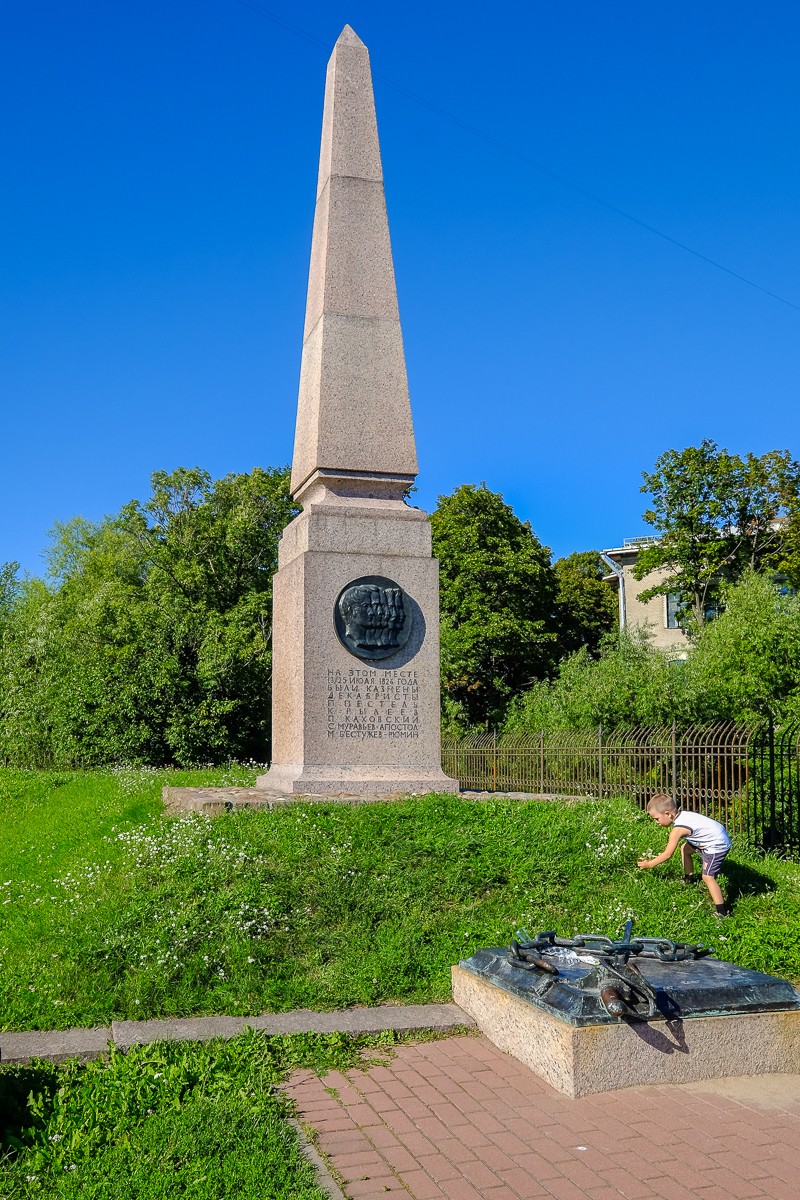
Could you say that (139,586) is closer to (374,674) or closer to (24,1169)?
(374,674)

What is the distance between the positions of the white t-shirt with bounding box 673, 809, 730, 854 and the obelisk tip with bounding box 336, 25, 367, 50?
28.8 feet

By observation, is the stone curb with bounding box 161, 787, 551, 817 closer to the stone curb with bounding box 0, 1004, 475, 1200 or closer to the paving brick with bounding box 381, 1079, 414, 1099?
the stone curb with bounding box 0, 1004, 475, 1200

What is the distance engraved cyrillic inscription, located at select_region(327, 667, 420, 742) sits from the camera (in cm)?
964

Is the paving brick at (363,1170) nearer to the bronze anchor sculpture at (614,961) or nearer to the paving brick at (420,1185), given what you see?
the paving brick at (420,1185)

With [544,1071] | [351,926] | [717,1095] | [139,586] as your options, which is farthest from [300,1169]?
[139,586]

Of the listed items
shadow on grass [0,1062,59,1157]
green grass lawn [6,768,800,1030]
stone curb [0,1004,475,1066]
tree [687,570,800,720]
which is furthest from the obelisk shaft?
tree [687,570,800,720]

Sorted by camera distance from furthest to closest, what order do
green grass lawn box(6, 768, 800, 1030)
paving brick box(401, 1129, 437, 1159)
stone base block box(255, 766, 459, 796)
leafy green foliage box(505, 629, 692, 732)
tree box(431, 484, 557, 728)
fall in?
tree box(431, 484, 557, 728), leafy green foliage box(505, 629, 692, 732), stone base block box(255, 766, 459, 796), green grass lawn box(6, 768, 800, 1030), paving brick box(401, 1129, 437, 1159)

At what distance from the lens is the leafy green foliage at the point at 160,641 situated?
2061 centimetres

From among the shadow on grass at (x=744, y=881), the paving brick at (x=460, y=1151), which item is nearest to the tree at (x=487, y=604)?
the shadow on grass at (x=744, y=881)

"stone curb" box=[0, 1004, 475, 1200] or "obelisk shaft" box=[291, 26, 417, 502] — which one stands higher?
"obelisk shaft" box=[291, 26, 417, 502]

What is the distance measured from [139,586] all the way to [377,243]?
27.1 metres

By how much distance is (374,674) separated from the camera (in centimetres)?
980

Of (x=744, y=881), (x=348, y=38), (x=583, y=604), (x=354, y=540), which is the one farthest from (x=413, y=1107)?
(x=583, y=604)

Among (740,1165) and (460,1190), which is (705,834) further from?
(460,1190)
